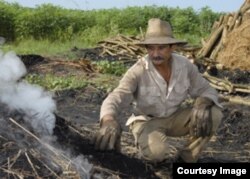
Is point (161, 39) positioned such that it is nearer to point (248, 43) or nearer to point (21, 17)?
point (248, 43)

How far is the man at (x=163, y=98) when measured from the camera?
4.96m

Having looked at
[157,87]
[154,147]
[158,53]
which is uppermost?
[158,53]

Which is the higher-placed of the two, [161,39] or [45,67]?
[161,39]

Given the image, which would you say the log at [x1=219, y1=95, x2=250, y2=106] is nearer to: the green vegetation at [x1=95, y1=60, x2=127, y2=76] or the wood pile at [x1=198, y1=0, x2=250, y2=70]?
the green vegetation at [x1=95, y1=60, x2=127, y2=76]

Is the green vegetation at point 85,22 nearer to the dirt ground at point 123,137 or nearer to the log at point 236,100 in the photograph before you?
the dirt ground at point 123,137

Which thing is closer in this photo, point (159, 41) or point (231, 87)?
point (159, 41)

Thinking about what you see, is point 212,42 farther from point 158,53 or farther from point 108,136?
point 108,136

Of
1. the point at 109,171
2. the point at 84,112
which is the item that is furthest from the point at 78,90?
the point at 109,171

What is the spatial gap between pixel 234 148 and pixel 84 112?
2.49 metres

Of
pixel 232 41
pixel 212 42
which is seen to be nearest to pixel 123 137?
pixel 232 41

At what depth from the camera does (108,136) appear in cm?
438

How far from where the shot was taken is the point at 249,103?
8320 mm

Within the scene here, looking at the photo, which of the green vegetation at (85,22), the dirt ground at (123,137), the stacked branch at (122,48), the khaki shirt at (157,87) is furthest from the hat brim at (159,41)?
the green vegetation at (85,22)

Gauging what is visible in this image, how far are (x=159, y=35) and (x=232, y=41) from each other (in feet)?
24.3
